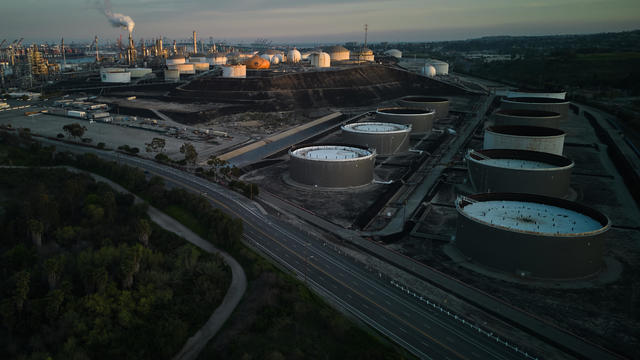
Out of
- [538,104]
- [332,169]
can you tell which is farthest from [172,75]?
[538,104]

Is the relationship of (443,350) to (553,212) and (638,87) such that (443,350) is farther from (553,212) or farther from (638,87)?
(638,87)

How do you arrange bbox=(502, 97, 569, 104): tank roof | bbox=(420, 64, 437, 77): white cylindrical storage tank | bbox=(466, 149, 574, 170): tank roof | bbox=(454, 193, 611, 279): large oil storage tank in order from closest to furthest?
1. bbox=(454, 193, 611, 279): large oil storage tank
2. bbox=(466, 149, 574, 170): tank roof
3. bbox=(502, 97, 569, 104): tank roof
4. bbox=(420, 64, 437, 77): white cylindrical storage tank

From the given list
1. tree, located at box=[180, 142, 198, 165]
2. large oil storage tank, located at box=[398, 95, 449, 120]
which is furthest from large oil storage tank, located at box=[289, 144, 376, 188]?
large oil storage tank, located at box=[398, 95, 449, 120]

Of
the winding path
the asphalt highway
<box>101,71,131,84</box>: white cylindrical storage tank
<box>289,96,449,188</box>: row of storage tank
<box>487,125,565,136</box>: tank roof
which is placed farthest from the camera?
<box>101,71,131,84</box>: white cylindrical storage tank

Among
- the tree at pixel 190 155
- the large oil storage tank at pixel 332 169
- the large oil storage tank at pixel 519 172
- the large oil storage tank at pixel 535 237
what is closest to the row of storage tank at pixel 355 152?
the large oil storage tank at pixel 332 169

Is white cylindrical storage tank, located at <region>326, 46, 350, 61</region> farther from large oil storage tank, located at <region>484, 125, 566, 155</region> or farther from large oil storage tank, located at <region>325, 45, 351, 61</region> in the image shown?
large oil storage tank, located at <region>484, 125, 566, 155</region>

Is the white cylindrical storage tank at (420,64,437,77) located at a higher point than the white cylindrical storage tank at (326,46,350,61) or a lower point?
lower
